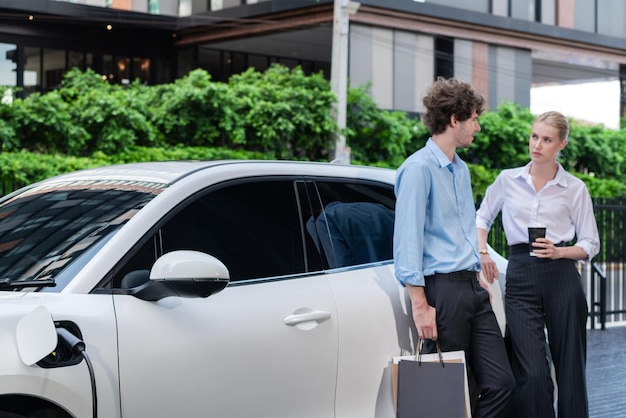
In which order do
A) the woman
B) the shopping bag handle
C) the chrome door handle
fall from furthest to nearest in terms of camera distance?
the woman, the shopping bag handle, the chrome door handle

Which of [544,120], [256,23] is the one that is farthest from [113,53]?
[544,120]

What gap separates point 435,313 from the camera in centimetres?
442

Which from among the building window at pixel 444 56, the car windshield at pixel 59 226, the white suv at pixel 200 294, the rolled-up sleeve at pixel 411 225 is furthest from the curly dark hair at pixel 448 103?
the building window at pixel 444 56

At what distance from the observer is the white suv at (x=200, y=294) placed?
325 centimetres

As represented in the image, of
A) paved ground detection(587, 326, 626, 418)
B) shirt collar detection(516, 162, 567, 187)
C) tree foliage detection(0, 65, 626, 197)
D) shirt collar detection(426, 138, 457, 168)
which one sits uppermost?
tree foliage detection(0, 65, 626, 197)

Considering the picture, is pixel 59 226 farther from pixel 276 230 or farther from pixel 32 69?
pixel 32 69

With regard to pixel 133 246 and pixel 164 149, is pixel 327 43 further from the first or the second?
pixel 133 246

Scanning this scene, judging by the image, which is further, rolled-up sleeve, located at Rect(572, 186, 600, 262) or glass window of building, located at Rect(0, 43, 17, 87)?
glass window of building, located at Rect(0, 43, 17, 87)

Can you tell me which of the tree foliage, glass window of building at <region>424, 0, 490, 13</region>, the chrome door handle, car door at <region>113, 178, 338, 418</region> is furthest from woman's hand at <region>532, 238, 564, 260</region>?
glass window of building at <region>424, 0, 490, 13</region>

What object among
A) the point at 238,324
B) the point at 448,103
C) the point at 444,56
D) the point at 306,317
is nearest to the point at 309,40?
the point at 444,56

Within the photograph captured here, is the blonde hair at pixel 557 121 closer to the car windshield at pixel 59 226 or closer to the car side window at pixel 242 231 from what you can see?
the car side window at pixel 242 231

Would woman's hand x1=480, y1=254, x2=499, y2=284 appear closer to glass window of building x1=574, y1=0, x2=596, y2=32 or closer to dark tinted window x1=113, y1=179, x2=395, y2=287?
dark tinted window x1=113, y1=179, x2=395, y2=287

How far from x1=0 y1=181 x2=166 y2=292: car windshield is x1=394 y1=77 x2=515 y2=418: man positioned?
47.6 inches

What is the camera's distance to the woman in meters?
5.08
